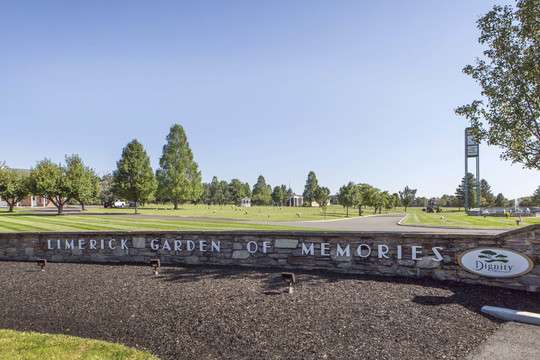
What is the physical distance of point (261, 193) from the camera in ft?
409

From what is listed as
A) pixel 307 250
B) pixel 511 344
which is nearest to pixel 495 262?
pixel 511 344

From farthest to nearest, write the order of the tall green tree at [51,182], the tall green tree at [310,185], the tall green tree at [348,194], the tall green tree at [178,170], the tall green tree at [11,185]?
the tall green tree at [310,185], the tall green tree at [178,170], the tall green tree at [348,194], the tall green tree at [11,185], the tall green tree at [51,182]

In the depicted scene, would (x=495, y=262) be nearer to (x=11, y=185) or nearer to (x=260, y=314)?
(x=260, y=314)

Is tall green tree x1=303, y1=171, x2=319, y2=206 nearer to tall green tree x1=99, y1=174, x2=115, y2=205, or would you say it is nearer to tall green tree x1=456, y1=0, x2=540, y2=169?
tall green tree x1=99, y1=174, x2=115, y2=205

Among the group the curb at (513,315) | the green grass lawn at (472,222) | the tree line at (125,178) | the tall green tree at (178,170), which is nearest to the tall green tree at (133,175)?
the tree line at (125,178)

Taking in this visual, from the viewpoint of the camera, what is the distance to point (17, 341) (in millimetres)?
5781

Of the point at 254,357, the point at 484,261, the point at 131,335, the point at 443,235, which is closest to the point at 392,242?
the point at 443,235

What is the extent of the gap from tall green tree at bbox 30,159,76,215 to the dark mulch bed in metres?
36.8

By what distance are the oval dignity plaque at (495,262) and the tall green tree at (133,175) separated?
4799cm

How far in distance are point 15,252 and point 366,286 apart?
1246 cm

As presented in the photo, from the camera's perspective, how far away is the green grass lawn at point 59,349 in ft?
17.0

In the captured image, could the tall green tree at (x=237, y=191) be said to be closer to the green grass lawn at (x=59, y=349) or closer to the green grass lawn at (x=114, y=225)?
the green grass lawn at (x=114, y=225)

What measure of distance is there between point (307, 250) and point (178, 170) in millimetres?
55270

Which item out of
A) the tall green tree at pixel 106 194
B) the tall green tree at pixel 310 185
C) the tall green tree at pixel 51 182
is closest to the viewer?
the tall green tree at pixel 51 182
